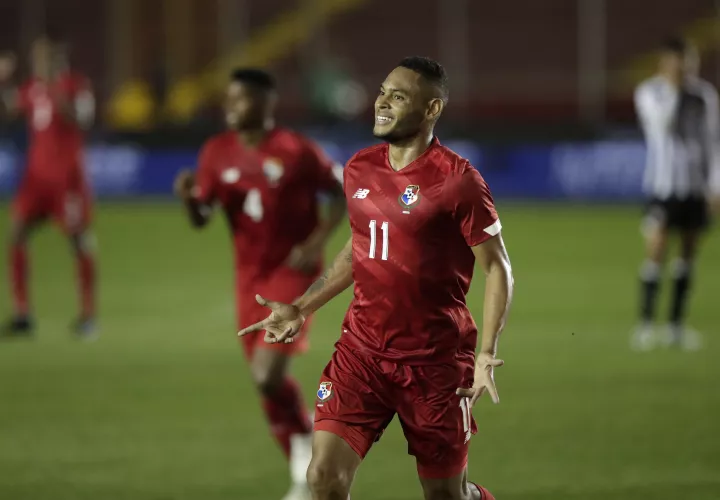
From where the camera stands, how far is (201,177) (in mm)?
7465

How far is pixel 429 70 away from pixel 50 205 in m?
7.72

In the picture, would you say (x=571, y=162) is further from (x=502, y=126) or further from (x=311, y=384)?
(x=311, y=384)

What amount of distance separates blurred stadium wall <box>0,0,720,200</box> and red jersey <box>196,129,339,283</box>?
19.1 m

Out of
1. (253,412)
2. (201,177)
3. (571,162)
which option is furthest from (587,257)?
(201,177)

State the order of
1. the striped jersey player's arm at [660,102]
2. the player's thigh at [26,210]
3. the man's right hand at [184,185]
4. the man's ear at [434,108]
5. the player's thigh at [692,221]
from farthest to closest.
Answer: the player's thigh at [26,210], the player's thigh at [692,221], the striped jersey player's arm at [660,102], the man's right hand at [184,185], the man's ear at [434,108]

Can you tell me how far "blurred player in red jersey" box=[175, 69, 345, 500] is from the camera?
7.07m

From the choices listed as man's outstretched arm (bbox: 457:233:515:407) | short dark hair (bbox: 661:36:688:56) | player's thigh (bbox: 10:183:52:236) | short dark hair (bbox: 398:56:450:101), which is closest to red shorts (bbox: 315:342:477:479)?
man's outstretched arm (bbox: 457:233:515:407)

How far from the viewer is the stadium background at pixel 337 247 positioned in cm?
766

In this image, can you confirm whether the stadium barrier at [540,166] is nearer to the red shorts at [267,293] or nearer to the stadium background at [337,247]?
the stadium background at [337,247]

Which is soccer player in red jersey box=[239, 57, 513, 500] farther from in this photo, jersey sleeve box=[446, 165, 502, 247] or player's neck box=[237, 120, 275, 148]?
player's neck box=[237, 120, 275, 148]

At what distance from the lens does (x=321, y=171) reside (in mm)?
7449

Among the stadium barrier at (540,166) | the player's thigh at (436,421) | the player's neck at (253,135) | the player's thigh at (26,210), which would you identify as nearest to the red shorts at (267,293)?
the player's neck at (253,135)

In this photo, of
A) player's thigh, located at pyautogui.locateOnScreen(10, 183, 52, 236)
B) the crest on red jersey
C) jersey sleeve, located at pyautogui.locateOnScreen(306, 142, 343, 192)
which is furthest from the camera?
player's thigh, located at pyautogui.locateOnScreen(10, 183, 52, 236)

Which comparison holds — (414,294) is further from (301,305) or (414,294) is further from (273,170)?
(273,170)
